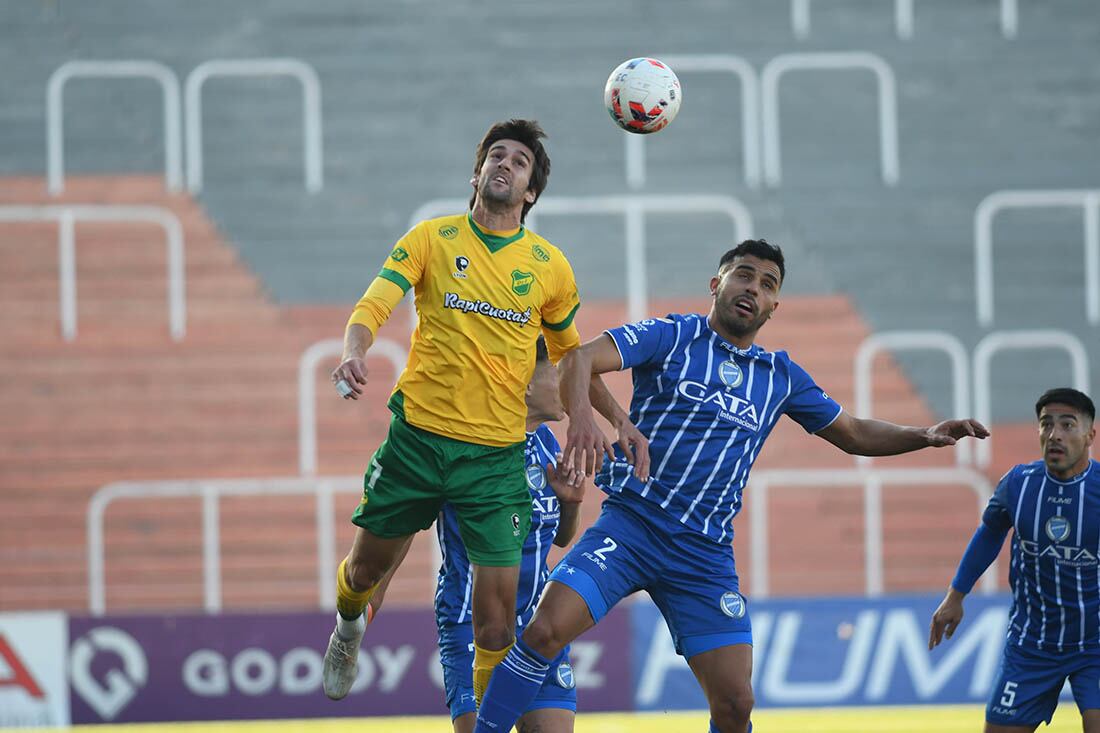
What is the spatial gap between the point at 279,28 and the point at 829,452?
255 inches

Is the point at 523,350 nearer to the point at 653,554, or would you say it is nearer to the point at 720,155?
the point at 653,554

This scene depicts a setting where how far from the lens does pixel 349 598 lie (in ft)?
22.5

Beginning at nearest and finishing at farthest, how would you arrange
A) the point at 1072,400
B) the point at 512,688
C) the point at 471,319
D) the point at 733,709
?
the point at 512,688, the point at 733,709, the point at 471,319, the point at 1072,400

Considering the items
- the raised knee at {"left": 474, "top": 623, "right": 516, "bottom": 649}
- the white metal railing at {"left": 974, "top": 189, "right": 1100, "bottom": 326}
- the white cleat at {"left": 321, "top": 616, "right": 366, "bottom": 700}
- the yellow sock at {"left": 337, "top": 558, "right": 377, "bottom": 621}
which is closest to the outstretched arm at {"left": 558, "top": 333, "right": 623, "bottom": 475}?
the raised knee at {"left": 474, "top": 623, "right": 516, "bottom": 649}

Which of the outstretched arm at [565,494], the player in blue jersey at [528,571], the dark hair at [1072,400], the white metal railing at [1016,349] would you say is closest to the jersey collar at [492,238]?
the player in blue jersey at [528,571]

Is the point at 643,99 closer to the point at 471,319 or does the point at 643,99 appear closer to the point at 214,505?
the point at 471,319

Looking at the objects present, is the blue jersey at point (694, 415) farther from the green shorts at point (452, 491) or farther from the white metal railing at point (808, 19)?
the white metal railing at point (808, 19)

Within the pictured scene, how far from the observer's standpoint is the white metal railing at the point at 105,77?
14.2 m

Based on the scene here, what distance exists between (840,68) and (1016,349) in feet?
10.3

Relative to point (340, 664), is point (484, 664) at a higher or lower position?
higher

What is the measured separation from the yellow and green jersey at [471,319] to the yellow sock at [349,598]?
91 centimetres

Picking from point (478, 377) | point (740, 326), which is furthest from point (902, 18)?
point (478, 377)

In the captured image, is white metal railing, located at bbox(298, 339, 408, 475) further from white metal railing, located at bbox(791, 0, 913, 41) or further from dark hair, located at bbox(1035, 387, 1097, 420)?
dark hair, located at bbox(1035, 387, 1097, 420)

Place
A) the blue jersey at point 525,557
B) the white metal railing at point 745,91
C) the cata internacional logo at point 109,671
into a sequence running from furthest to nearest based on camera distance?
the white metal railing at point 745,91, the cata internacional logo at point 109,671, the blue jersey at point 525,557
